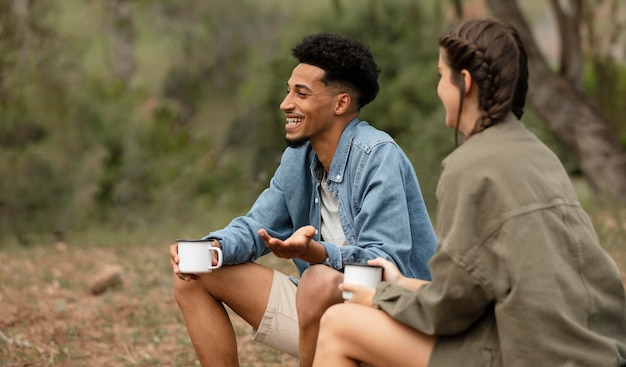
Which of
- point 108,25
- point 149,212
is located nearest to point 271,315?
point 149,212

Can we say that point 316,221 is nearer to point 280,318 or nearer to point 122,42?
point 280,318

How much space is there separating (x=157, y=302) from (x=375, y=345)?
338 centimetres

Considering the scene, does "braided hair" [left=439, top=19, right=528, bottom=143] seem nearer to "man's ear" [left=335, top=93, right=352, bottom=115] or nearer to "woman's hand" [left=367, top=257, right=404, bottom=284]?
"woman's hand" [left=367, top=257, right=404, bottom=284]

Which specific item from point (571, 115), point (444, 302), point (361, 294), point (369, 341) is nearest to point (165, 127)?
point (571, 115)

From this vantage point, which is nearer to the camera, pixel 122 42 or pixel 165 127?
pixel 165 127


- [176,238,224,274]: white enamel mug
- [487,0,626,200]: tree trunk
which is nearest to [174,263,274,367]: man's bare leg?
[176,238,224,274]: white enamel mug

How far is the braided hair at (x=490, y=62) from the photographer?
225 cm

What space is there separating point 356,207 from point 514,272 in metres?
1.00

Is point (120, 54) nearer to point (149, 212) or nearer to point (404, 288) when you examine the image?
point (149, 212)

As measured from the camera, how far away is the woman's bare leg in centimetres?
230

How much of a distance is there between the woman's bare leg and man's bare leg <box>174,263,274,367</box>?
77cm

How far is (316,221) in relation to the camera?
10.6 feet

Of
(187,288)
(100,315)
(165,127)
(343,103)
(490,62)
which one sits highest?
(490,62)

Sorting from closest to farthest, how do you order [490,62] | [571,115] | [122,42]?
1. [490,62]
2. [571,115]
3. [122,42]
